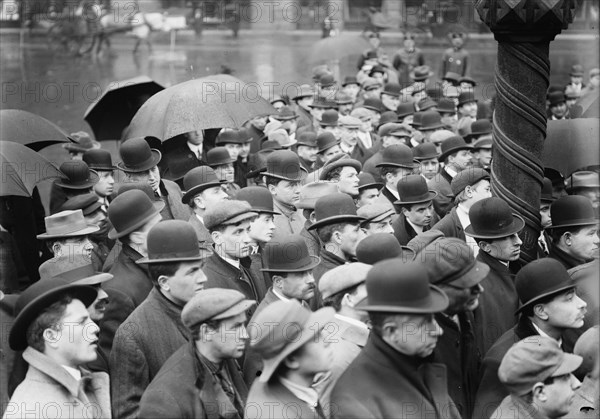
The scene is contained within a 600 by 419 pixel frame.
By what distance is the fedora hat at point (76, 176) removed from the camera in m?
7.69

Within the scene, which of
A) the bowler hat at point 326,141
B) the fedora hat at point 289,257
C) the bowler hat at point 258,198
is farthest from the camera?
Result: the bowler hat at point 326,141

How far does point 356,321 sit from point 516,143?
1.84m

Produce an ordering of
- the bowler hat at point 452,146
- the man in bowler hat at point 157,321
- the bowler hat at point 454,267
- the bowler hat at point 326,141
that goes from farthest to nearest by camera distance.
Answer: the bowler hat at point 326,141, the bowler hat at point 452,146, the man in bowler hat at point 157,321, the bowler hat at point 454,267

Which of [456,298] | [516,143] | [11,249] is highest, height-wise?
[516,143]

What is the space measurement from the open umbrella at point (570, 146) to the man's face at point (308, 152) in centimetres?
295

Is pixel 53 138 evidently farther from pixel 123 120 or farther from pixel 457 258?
pixel 457 258

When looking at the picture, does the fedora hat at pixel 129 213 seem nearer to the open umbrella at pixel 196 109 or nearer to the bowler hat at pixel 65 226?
the bowler hat at pixel 65 226

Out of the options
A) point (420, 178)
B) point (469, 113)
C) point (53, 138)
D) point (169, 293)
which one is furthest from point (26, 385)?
point (469, 113)

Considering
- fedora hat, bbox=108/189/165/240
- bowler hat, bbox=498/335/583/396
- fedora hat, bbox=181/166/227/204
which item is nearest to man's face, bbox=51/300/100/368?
fedora hat, bbox=108/189/165/240

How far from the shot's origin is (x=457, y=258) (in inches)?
192

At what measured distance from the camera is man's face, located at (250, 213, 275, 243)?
6.67 meters

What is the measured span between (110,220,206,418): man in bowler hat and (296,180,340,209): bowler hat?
2.13m

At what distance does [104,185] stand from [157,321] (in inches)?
129

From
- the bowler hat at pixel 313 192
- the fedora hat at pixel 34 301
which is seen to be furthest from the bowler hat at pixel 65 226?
the fedora hat at pixel 34 301
